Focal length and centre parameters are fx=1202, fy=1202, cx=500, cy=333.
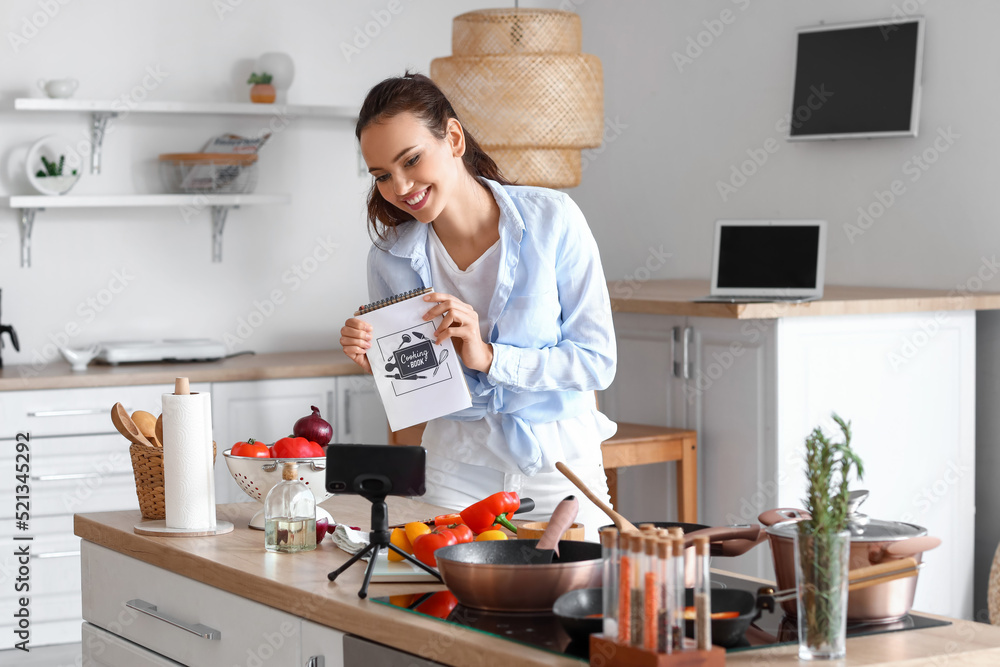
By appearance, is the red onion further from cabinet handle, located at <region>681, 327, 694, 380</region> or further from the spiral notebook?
cabinet handle, located at <region>681, 327, 694, 380</region>

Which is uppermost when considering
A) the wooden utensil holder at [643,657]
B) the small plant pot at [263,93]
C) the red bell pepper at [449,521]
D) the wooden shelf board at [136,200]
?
the small plant pot at [263,93]

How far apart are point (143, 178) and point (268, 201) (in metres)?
0.48

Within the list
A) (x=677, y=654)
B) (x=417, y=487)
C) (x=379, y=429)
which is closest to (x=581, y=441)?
(x=417, y=487)

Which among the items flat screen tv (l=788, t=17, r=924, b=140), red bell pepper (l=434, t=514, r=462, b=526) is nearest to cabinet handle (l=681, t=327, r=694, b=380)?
flat screen tv (l=788, t=17, r=924, b=140)

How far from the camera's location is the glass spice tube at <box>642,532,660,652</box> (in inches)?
43.0

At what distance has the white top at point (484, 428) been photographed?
79.4 inches

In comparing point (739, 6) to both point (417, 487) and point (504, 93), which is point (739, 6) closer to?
point (504, 93)

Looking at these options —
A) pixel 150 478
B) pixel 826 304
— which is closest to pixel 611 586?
pixel 150 478

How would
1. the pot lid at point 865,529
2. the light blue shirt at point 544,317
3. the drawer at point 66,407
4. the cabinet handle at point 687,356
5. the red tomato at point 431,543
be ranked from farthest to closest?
the drawer at point 66,407 → the cabinet handle at point 687,356 → the light blue shirt at point 544,317 → the red tomato at point 431,543 → the pot lid at point 865,529

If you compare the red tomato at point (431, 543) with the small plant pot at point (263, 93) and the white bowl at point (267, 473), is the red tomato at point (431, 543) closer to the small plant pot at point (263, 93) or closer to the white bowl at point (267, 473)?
the white bowl at point (267, 473)

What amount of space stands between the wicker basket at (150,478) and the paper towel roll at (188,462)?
0.08 m

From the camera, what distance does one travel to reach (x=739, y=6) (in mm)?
4406

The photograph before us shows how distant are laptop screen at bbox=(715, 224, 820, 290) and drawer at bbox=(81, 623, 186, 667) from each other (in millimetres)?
2123

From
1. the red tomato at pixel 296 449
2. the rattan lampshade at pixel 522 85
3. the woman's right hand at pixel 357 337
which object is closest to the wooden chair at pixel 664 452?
the rattan lampshade at pixel 522 85
